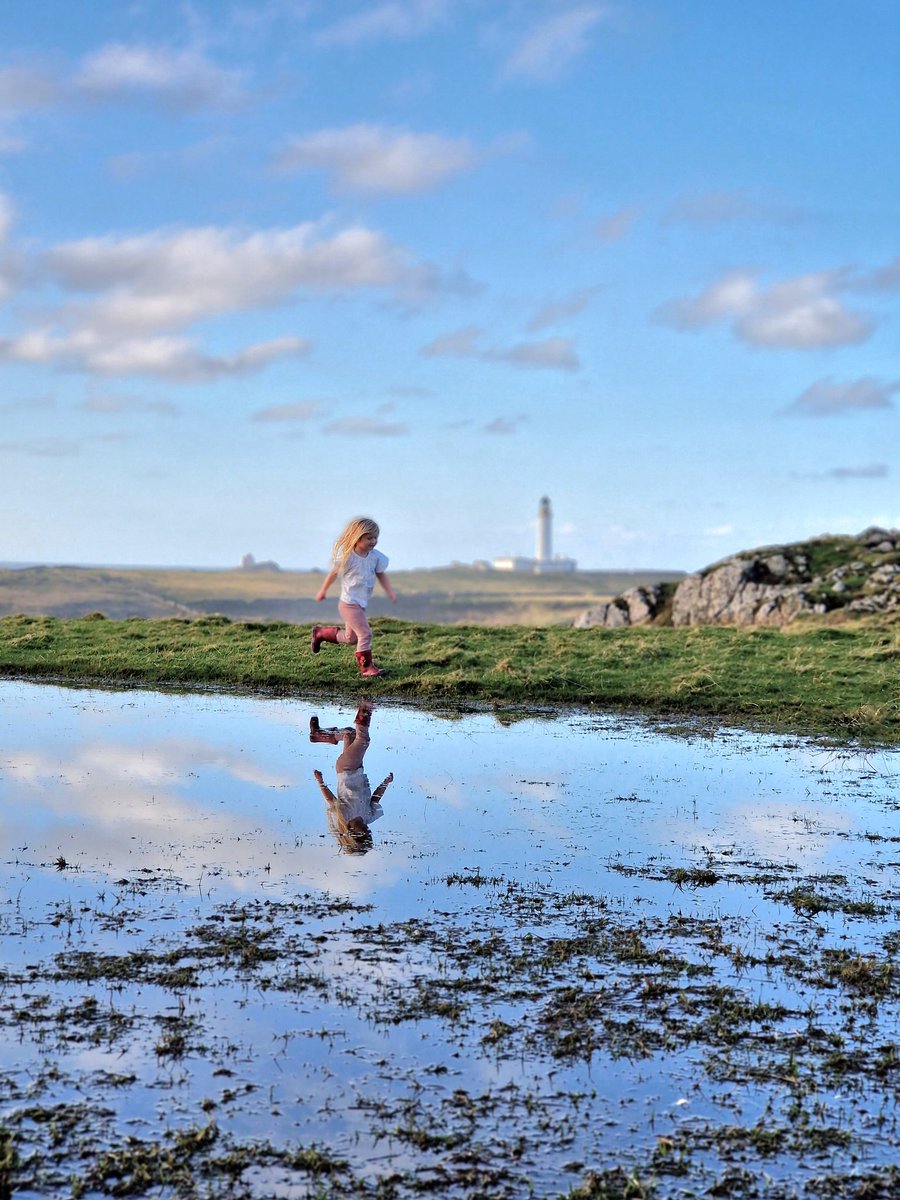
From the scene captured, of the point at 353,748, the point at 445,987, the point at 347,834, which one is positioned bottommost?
the point at 445,987

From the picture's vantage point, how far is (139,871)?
9.78m

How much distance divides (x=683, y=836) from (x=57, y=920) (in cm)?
584

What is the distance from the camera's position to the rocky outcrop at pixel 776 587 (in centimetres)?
4572

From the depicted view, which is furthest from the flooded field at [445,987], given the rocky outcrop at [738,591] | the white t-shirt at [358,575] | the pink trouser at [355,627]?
the rocky outcrop at [738,591]

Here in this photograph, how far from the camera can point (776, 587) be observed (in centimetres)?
5066

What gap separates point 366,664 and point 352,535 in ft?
8.37

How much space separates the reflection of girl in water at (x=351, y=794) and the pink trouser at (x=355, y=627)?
451cm

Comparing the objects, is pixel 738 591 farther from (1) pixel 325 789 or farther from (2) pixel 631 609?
(1) pixel 325 789

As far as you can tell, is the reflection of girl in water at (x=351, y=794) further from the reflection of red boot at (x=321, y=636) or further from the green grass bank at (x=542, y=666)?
the reflection of red boot at (x=321, y=636)

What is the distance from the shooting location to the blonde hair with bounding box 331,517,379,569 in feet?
70.4

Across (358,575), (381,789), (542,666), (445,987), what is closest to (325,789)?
(381,789)

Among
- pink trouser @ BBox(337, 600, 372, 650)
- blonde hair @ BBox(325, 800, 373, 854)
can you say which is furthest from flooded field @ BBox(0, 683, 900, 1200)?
pink trouser @ BBox(337, 600, 372, 650)

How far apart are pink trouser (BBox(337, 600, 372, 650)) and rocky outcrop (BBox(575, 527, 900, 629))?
2641cm

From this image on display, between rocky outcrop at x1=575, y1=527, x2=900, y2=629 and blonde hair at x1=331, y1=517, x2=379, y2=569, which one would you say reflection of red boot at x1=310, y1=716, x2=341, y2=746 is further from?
rocky outcrop at x1=575, y1=527, x2=900, y2=629
